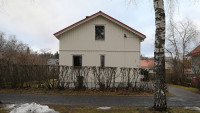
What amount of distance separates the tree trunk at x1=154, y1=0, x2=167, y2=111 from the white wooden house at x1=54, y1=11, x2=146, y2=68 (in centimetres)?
859

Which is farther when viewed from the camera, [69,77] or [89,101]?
[69,77]

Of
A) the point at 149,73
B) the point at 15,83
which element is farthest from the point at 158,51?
the point at 15,83

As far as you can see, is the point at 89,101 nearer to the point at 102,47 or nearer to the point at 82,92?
the point at 82,92

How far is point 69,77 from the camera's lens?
11234 mm

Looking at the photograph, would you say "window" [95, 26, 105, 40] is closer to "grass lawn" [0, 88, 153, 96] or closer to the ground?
"grass lawn" [0, 88, 153, 96]

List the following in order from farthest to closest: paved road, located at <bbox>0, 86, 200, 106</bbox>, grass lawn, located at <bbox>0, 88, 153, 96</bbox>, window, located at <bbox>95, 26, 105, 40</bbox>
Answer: window, located at <bbox>95, 26, 105, 40</bbox> < grass lawn, located at <bbox>0, 88, 153, 96</bbox> < paved road, located at <bbox>0, 86, 200, 106</bbox>

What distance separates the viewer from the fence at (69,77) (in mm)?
11211

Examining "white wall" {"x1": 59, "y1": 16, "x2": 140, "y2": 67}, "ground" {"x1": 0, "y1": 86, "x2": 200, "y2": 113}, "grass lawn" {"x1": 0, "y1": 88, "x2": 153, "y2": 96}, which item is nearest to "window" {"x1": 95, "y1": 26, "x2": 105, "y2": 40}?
"white wall" {"x1": 59, "y1": 16, "x2": 140, "y2": 67}

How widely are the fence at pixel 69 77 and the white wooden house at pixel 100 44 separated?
3155mm

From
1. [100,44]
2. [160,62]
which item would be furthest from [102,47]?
[160,62]

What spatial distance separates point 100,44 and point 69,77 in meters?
5.25

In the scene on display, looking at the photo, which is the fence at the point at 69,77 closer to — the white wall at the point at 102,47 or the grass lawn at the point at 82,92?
the grass lawn at the point at 82,92

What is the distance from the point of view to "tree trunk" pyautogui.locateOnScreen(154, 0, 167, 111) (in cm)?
577

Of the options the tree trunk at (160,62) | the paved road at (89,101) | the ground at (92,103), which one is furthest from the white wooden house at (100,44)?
the tree trunk at (160,62)
